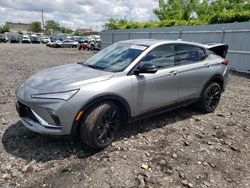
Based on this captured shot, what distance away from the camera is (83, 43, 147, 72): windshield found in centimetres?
382

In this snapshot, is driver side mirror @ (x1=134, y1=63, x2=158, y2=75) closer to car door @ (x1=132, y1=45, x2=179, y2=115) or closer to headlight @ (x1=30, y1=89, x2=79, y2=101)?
car door @ (x1=132, y1=45, x2=179, y2=115)

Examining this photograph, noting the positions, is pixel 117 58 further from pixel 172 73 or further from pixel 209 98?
pixel 209 98

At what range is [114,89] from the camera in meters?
3.42

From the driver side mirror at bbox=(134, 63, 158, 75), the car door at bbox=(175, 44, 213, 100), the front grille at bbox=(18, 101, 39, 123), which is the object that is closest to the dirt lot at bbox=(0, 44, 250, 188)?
the front grille at bbox=(18, 101, 39, 123)

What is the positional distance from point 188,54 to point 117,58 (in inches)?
61.5

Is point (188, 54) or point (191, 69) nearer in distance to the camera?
point (191, 69)

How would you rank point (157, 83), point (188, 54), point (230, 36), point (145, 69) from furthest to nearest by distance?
point (230, 36) → point (188, 54) → point (157, 83) → point (145, 69)

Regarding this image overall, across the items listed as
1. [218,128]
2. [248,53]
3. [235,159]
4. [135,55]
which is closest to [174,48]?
[135,55]

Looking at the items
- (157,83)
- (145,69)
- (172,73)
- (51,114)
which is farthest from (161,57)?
(51,114)

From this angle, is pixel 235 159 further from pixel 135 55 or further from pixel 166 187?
pixel 135 55

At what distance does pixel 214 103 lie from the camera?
532 cm

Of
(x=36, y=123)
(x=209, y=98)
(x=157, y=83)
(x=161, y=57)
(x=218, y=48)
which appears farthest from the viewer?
(x=218, y=48)

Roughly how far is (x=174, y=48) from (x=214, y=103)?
1772mm

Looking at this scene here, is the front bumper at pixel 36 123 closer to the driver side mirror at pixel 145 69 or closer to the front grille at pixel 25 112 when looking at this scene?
the front grille at pixel 25 112
